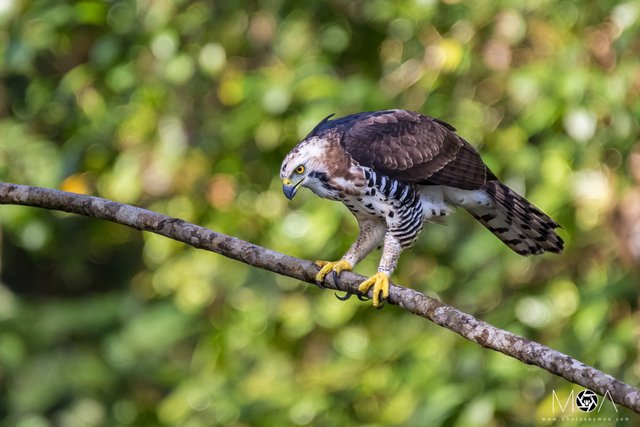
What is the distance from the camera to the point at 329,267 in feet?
12.6

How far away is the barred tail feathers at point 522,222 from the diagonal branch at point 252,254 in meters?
0.85

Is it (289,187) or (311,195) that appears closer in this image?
(289,187)

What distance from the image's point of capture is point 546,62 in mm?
5082

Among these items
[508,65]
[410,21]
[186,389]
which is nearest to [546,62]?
[508,65]

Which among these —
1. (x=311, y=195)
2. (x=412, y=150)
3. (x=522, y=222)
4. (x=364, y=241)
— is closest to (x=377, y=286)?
(x=364, y=241)

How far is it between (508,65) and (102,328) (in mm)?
2997

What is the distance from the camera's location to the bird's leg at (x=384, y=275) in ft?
12.5

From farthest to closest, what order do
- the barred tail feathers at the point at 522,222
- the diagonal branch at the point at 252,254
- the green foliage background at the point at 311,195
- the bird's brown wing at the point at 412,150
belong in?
the green foliage background at the point at 311,195 → the barred tail feathers at the point at 522,222 → the bird's brown wing at the point at 412,150 → the diagonal branch at the point at 252,254

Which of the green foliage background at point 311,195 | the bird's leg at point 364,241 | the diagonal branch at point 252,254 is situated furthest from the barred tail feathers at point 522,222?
Result: the diagonal branch at point 252,254

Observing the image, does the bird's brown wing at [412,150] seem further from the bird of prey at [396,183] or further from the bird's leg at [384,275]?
the bird's leg at [384,275]

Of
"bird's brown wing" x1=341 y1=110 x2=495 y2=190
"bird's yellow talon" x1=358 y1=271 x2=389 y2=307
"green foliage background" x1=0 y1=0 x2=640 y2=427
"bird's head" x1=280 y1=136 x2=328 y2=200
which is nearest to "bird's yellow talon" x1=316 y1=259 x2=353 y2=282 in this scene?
"bird's yellow talon" x1=358 y1=271 x2=389 y2=307

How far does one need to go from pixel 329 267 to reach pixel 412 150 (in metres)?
0.54

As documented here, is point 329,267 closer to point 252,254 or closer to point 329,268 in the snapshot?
point 329,268

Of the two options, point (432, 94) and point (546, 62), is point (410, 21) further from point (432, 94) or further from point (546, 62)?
point (546, 62)
